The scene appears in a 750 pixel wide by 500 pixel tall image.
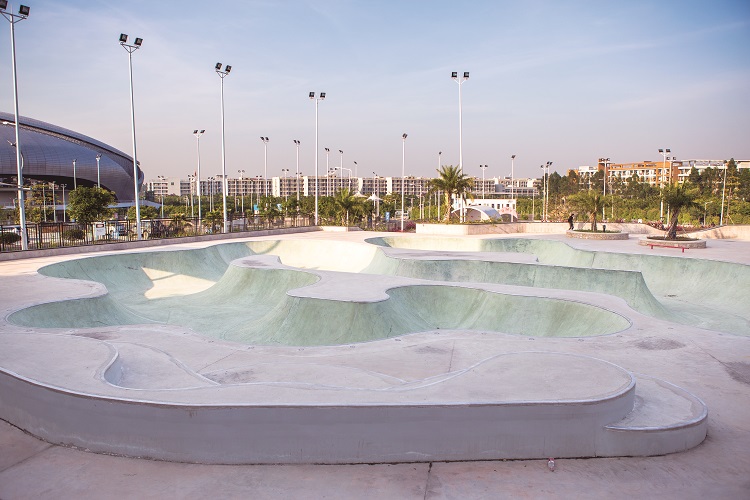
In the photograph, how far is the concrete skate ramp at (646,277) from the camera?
16.5m

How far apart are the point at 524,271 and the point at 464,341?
900 cm

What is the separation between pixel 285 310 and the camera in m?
14.1

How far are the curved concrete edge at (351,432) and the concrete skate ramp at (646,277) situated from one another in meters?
11.6

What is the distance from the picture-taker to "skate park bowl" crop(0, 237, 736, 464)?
5586mm

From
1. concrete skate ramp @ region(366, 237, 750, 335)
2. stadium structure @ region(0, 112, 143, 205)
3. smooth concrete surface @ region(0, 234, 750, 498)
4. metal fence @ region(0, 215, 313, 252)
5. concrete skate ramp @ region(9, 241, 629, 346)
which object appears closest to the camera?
smooth concrete surface @ region(0, 234, 750, 498)

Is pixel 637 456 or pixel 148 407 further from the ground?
pixel 148 407

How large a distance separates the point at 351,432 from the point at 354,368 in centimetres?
308

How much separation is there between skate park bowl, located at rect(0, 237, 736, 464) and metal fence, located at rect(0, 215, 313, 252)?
6.40 metres

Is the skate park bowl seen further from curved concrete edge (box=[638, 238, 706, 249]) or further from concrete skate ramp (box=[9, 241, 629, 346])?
curved concrete edge (box=[638, 238, 706, 249])

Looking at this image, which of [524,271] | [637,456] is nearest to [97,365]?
[637,456]

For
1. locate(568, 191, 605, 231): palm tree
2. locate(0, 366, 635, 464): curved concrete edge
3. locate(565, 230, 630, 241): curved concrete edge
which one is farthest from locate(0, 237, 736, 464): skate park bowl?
locate(568, 191, 605, 231): palm tree

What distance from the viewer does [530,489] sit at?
5.07m

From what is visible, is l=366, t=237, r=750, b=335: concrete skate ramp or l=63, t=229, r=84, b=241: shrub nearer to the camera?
l=366, t=237, r=750, b=335: concrete skate ramp

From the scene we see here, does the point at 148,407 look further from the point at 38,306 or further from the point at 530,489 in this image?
the point at 38,306
